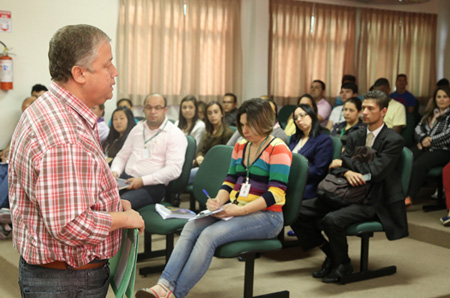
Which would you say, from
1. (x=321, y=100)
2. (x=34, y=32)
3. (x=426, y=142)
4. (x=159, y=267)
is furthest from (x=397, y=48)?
(x=159, y=267)

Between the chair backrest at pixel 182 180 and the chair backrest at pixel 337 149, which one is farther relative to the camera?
the chair backrest at pixel 337 149

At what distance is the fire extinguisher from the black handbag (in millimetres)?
3925

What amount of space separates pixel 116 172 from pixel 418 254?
235cm

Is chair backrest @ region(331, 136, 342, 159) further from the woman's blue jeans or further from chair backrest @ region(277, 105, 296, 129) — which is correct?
chair backrest @ region(277, 105, 296, 129)

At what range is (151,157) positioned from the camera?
3.77 metres

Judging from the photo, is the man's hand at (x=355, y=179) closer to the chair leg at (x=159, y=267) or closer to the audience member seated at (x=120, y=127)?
the chair leg at (x=159, y=267)

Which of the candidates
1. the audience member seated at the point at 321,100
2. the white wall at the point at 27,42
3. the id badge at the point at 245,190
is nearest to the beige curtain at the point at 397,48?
the audience member seated at the point at 321,100

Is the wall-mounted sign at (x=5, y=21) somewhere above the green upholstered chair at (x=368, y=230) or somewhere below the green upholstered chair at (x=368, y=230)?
above

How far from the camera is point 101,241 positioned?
1352mm

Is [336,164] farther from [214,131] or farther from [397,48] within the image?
[397,48]

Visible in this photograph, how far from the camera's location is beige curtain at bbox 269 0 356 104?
7.36 meters

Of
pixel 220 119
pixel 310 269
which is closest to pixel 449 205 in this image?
pixel 310 269

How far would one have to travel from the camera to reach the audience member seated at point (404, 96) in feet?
24.4

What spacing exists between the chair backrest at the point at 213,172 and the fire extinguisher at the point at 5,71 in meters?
3.25
